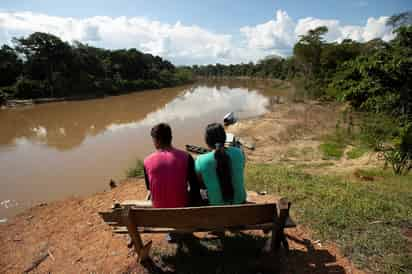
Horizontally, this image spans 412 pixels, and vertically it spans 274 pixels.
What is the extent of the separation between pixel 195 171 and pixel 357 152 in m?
7.35

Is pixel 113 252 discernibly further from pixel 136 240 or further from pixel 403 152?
pixel 403 152

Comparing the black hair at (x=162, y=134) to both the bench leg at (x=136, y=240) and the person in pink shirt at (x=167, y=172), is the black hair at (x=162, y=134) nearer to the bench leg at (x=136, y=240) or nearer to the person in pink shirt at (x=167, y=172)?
the person in pink shirt at (x=167, y=172)

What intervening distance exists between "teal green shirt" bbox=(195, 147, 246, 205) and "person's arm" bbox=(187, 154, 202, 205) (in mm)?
77

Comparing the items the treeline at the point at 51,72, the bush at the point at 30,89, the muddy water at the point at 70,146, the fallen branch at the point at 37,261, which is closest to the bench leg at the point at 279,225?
the fallen branch at the point at 37,261

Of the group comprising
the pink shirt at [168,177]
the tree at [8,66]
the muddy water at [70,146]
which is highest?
the tree at [8,66]

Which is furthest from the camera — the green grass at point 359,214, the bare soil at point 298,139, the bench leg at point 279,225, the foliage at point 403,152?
the bare soil at point 298,139

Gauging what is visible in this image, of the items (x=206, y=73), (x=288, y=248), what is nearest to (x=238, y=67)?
(x=206, y=73)

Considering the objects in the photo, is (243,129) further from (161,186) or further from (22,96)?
(22,96)

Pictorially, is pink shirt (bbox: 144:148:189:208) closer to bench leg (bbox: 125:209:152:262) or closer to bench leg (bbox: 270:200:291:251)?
bench leg (bbox: 125:209:152:262)

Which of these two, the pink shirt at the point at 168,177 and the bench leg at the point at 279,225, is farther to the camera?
the pink shirt at the point at 168,177

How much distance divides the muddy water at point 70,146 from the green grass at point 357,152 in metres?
5.41

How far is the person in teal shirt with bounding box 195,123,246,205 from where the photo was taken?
6.05 ft

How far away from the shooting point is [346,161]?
23.4ft

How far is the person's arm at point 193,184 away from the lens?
2.01 m
